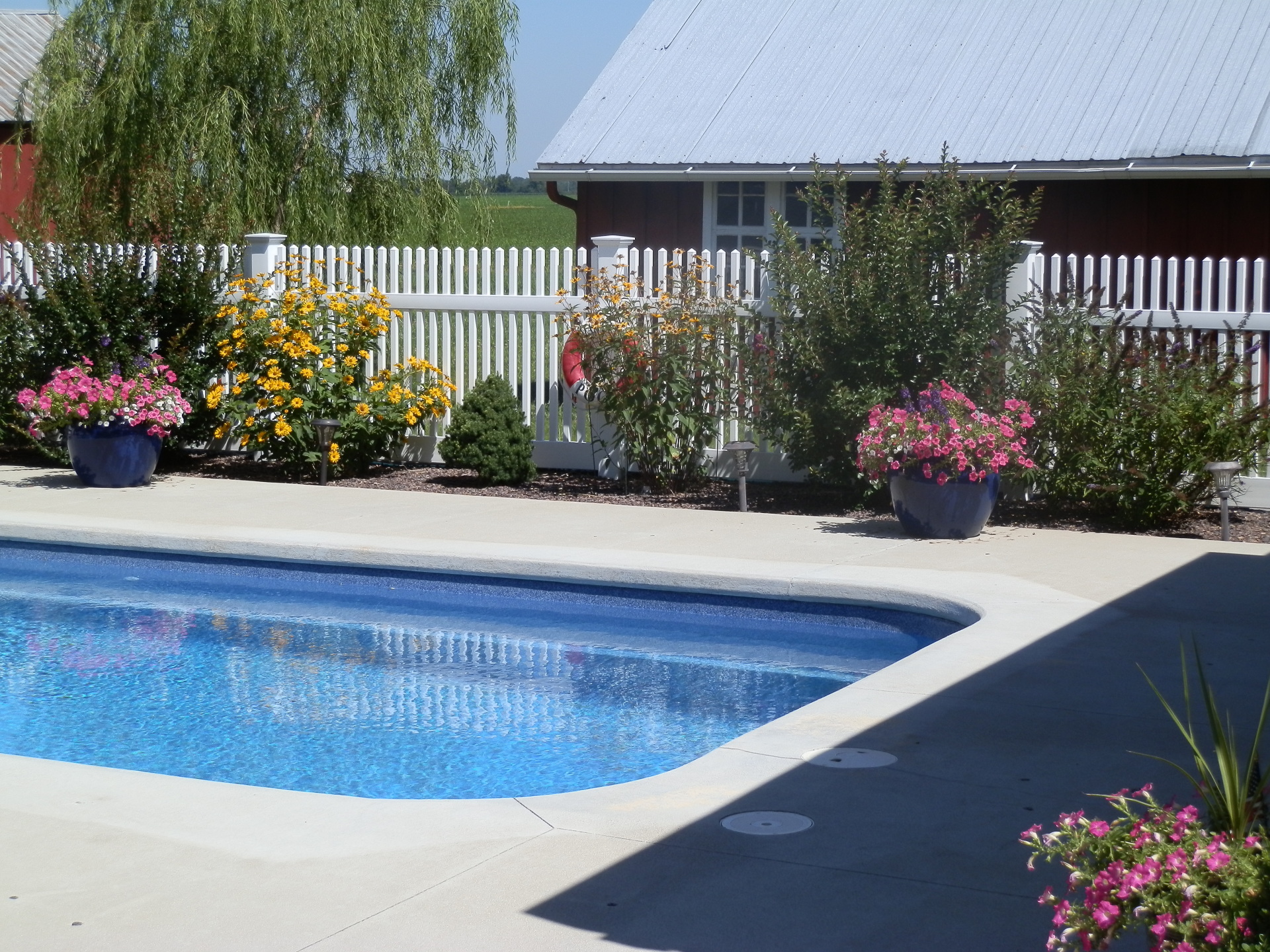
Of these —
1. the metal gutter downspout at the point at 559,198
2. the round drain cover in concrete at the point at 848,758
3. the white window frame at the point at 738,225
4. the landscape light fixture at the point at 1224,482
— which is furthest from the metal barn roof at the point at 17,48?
the round drain cover in concrete at the point at 848,758

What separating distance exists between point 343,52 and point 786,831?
14446 mm

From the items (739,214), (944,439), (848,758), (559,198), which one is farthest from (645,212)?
(848,758)

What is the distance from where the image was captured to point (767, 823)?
172 inches

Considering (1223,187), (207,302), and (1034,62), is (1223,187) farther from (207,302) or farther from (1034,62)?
(207,302)

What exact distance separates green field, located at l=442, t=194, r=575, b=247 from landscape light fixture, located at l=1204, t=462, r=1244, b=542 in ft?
36.0

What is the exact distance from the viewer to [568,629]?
27.5 feet

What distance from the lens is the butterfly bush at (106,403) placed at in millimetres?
11516

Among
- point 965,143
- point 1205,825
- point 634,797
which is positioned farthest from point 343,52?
point 1205,825

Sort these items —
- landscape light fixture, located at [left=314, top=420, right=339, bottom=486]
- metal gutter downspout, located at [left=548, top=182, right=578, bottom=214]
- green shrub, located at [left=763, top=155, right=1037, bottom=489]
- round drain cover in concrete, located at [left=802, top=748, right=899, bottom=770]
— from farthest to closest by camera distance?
metal gutter downspout, located at [left=548, top=182, right=578, bottom=214] → landscape light fixture, located at [left=314, top=420, right=339, bottom=486] → green shrub, located at [left=763, top=155, right=1037, bottom=489] → round drain cover in concrete, located at [left=802, top=748, right=899, bottom=770]

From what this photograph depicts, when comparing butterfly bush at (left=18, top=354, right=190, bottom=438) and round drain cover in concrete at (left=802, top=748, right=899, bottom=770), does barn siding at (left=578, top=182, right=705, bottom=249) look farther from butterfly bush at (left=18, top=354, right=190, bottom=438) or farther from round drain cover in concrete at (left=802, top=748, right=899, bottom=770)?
round drain cover in concrete at (left=802, top=748, right=899, bottom=770)

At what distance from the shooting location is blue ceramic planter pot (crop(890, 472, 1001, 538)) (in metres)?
9.36

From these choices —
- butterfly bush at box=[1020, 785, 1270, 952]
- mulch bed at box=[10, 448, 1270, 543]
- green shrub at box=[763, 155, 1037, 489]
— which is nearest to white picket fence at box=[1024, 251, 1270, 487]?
green shrub at box=[763, 155, 1037, 489]

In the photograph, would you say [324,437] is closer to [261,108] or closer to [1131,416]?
[1131,416]

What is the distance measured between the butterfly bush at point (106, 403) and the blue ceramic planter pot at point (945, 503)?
18.8 ft
